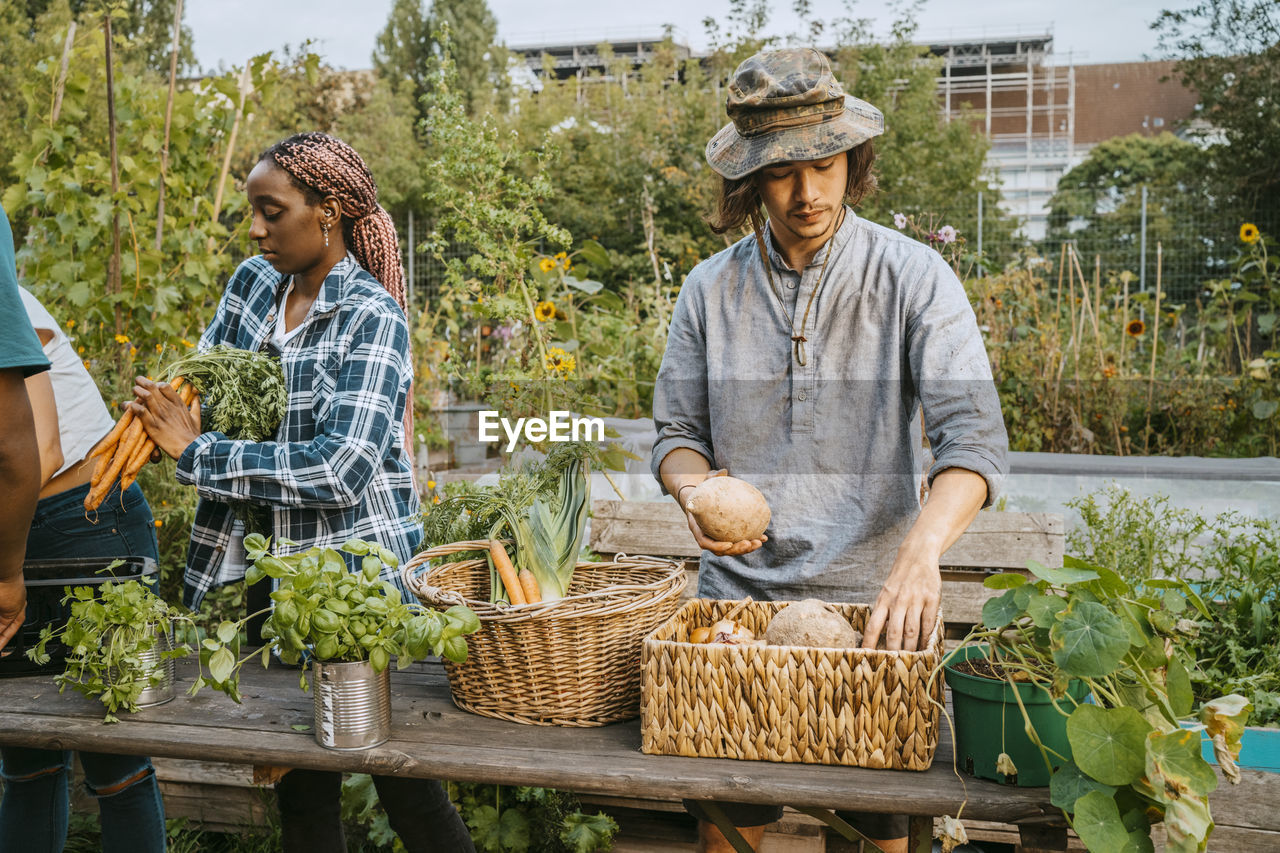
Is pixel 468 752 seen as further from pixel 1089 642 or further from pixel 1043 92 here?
pixel 1043 92

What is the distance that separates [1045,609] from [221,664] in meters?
1.14

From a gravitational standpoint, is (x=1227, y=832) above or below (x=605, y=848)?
above

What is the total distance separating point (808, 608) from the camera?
148cm

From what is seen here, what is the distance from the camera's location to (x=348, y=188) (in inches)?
81.7

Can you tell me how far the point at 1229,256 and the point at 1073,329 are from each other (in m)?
8.37

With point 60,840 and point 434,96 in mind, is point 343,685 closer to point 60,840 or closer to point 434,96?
point 60,840

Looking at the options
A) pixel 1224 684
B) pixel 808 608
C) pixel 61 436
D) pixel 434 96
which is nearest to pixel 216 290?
pixel 434 96

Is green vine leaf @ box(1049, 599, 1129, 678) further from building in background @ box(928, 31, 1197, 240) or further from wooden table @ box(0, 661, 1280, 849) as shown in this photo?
building in background @ box(928, 31, 1197, 240)

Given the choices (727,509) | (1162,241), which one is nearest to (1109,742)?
(727,509)

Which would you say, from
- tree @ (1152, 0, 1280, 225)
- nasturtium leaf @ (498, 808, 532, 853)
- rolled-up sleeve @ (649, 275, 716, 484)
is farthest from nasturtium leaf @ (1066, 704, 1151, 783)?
tree @ (1152, 0, 1280, 225)

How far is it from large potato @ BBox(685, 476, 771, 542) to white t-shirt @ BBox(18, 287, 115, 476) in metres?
1.33

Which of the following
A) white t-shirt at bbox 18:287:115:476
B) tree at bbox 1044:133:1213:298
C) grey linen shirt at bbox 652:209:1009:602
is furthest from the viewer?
tree at bbox 1044:133:1213:298

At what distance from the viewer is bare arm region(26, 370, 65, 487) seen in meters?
1.91

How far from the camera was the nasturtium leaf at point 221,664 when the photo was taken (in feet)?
4.79
